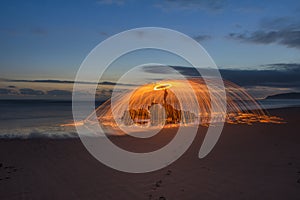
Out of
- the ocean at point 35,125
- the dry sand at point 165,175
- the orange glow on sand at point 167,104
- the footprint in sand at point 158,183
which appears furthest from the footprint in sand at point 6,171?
the orange glow on sand at point 167,104

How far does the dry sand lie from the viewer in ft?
16.5

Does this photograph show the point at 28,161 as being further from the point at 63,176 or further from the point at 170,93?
the point at 170,93

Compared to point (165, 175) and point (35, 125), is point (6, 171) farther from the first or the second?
point (35, 125)

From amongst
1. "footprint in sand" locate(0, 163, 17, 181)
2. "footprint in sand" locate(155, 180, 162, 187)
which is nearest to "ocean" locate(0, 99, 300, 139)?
"footprint in sand" locate(0, 163, 17, 181)

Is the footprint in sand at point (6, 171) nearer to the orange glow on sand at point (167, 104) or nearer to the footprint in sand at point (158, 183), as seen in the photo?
the footprint in sand at point (158, 183)

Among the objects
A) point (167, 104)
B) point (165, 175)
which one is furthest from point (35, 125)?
point (165, 175)

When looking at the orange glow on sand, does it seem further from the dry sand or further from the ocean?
the dry sand

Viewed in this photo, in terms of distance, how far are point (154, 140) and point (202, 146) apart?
1916 mm

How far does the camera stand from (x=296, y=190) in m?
4.95

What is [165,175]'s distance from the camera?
599 cm

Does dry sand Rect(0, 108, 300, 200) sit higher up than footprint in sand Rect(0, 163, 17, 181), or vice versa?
dry sand Rect(0, 108, 300, 200)

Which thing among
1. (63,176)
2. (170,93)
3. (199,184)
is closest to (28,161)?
(63,176)

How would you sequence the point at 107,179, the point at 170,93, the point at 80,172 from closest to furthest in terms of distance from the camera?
the point at 107,179 → the point at 80,172 → the point at 170,93

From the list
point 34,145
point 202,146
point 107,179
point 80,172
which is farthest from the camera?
point 34,145
